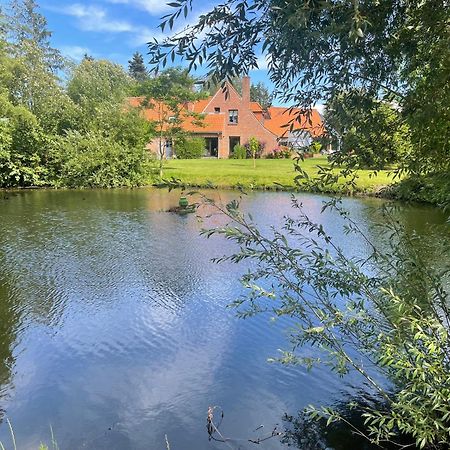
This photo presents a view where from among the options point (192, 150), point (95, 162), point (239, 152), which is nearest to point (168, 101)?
point (95, 162)

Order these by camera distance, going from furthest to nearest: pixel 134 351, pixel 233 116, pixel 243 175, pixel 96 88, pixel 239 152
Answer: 1. pixel 233 116
2. pixel 239 152
3. pixel 96 88
4. pixel 243 175
5. pixel 134 351

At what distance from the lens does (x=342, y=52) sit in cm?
229

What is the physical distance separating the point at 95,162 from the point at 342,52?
20.9 m

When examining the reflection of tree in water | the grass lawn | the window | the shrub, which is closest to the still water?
the reflection of tree in water

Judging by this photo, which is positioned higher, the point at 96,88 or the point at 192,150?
the point at 96,88

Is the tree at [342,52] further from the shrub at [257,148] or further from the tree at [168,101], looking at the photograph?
the shrub at [257,148]

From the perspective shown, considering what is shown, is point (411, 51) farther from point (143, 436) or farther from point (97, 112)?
point (97, 112)

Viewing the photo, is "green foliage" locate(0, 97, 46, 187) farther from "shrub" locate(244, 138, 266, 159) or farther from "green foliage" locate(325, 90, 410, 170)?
"green foliage" locate(325, 90, 410, 170)

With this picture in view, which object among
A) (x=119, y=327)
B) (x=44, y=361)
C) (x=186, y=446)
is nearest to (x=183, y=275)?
(x=119, y=327)

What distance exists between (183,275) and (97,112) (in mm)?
17964

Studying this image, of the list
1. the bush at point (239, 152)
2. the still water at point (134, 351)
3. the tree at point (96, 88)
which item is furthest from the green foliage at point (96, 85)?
the still water at point (134, 351)

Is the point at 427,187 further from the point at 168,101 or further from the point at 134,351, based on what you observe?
the point at 168,101

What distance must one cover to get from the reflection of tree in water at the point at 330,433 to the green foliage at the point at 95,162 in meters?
19.5

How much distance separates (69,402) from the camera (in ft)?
14.0
